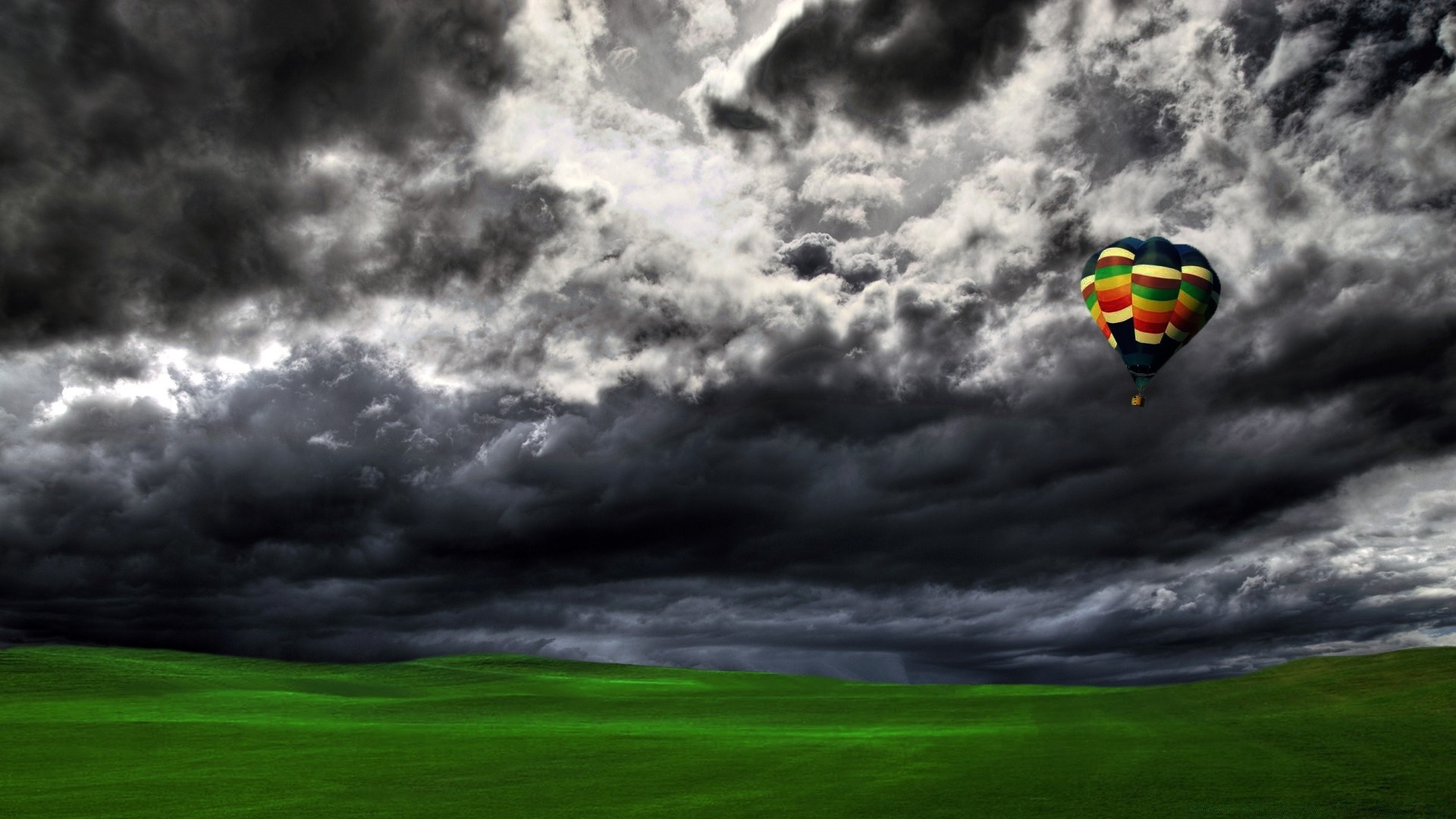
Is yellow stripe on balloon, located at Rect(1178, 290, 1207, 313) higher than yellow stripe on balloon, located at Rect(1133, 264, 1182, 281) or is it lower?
lower

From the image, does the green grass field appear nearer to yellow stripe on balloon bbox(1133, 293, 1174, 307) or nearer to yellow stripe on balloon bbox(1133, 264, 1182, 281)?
yellow stripe on balloon bbox(1133, 293, 1174, 307)

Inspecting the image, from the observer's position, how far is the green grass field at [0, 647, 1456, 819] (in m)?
15.8

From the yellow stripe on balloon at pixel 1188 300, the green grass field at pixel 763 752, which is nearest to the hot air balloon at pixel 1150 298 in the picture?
the yellow stripe on balloon at pixel 1188 300

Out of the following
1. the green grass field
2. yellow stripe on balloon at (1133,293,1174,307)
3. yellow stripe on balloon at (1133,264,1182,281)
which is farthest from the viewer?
yellow stripe on balloon at (1133,293,1174,307)

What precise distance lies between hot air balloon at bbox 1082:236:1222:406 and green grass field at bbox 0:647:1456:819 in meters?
12.4

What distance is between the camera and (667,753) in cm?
2341

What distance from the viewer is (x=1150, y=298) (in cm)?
3048

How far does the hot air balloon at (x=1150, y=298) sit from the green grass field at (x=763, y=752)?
12.4m

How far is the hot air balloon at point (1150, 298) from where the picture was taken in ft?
99.7

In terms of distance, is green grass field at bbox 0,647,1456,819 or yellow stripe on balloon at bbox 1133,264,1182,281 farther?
yellow stripe on balloon at bbox 1133,264,1182,281

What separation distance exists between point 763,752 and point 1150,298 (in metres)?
20.1

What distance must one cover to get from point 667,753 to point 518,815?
8.69 meters

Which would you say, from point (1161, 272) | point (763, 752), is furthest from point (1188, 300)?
point (763, 752)

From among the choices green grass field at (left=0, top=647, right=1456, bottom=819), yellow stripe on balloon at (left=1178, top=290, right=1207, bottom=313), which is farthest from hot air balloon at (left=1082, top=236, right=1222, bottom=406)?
green grass field at (left=0, top=647, right=1456, bottom=819)
